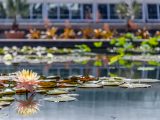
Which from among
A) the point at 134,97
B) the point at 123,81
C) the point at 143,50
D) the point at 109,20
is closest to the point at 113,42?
the point at 143,50

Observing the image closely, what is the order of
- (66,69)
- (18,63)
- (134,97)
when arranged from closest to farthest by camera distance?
(134,97)
(66,69)
(18,63)

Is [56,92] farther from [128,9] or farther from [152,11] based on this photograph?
[152,11]

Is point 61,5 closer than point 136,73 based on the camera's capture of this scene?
No

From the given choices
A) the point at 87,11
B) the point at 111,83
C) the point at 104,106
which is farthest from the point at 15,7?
the point at 104,106

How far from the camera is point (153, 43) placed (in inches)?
596

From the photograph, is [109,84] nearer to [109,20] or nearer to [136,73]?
[136,73]

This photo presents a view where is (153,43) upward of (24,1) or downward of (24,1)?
downward

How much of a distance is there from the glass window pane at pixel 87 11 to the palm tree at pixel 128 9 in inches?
77.0

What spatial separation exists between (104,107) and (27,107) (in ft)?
2.83

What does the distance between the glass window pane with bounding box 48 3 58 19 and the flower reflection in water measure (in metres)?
21.7

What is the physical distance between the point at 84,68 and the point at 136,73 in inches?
52.5

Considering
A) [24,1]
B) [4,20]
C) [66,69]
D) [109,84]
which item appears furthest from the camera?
[4,20]

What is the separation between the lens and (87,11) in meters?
28.5

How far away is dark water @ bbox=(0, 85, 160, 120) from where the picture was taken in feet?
18.9
